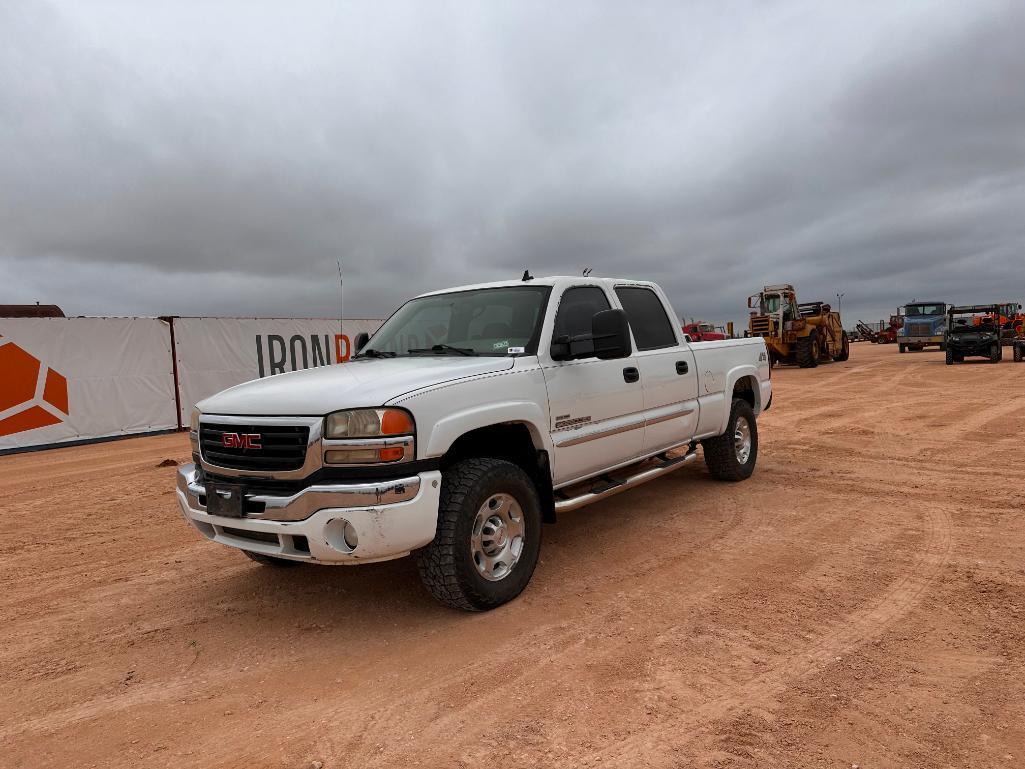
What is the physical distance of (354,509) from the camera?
3053 mm

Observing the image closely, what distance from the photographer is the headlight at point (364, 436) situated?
10.2ft

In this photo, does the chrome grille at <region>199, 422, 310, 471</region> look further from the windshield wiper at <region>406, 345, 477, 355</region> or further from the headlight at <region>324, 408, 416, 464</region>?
the windshield wiper at <region>406, 345, 477, 355</region>

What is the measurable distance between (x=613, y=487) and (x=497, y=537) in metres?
1.18

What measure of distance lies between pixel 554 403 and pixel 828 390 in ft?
46.6

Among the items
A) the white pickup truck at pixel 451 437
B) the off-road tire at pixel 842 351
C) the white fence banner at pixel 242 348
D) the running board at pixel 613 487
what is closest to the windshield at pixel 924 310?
the off-road tire at pixel 842 351

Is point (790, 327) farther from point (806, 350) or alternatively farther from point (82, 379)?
point (82, 379)

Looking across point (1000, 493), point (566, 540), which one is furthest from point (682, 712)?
point (1000, 493)

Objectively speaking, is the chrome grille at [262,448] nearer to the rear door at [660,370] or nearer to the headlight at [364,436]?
the headlight at [364,436]

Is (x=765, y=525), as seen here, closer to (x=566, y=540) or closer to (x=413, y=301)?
(x=566, y=540)

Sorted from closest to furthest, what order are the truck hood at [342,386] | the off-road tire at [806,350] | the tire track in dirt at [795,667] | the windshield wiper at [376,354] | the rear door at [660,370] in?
the tire track in dirt at [795,667] → the truck hood at [342,386] → the windshield wiper at [376,354] → the rear door at [660,370] → the off-road tire at [806,350]

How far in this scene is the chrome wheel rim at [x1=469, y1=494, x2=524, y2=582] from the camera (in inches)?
140

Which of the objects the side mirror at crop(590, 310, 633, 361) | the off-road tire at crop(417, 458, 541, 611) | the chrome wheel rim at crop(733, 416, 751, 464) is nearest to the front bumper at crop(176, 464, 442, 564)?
the off-road tire at crop(417, 458, 541, 611)

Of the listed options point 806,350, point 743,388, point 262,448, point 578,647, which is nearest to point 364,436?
point 262,448

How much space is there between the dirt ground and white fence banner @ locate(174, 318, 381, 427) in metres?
8.02
